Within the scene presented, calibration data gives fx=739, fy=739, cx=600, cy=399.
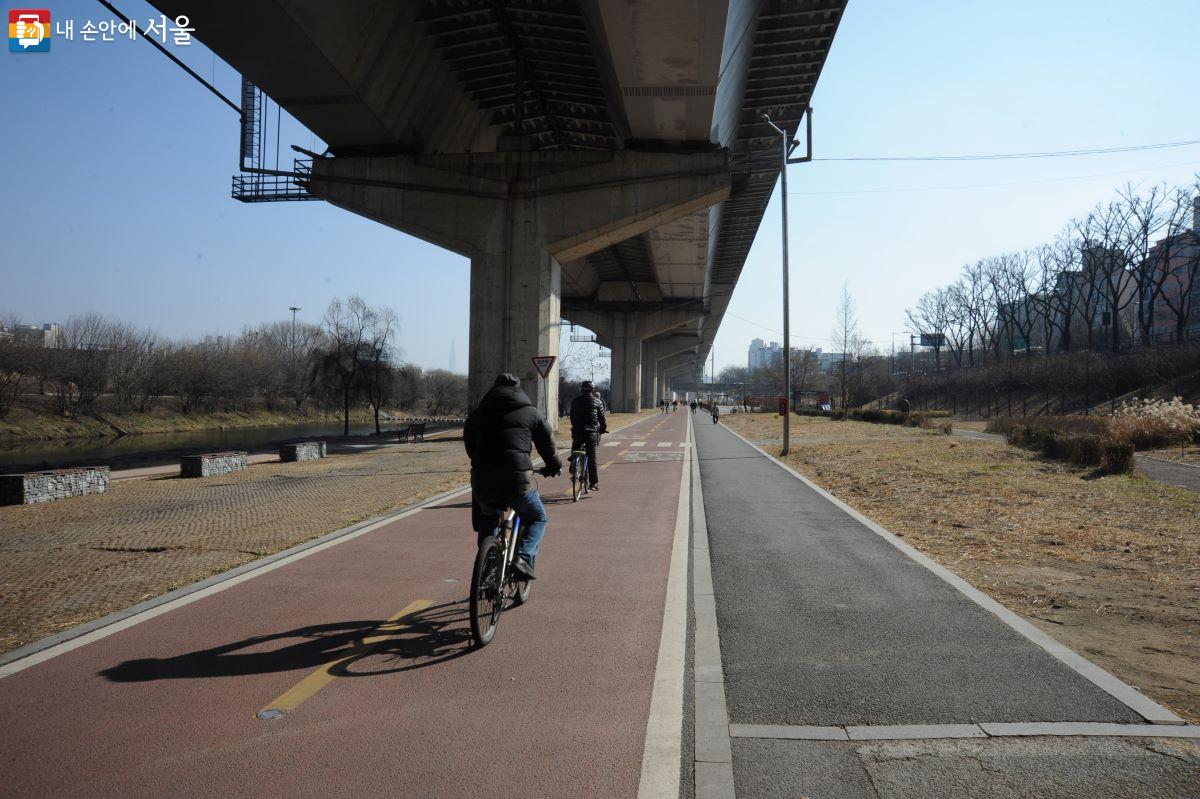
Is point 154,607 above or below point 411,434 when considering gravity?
below

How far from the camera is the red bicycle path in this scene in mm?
3297

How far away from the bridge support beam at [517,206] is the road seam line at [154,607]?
62.8 feet

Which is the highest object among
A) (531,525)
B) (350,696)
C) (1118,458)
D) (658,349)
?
(658,349)

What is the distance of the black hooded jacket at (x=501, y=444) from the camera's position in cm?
542

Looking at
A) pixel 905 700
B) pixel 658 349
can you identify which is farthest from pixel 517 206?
pixel 658 349

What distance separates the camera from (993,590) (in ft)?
22.2

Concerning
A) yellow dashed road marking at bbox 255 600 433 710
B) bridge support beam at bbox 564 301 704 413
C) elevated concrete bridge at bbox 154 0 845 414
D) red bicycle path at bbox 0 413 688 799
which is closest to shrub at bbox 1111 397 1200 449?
elevated concrete bridge at bbox 154 0 845 414

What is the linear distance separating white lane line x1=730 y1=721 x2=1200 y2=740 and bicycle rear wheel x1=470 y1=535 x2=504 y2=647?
1.83 meters

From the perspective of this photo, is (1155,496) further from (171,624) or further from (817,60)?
(817,60)

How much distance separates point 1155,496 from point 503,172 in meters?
22.4

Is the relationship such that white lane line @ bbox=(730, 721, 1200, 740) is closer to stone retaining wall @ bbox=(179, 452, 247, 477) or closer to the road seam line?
the road seam line

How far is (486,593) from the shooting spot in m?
5.05

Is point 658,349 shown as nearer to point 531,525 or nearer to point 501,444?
point 531,525

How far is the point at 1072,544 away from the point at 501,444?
7505mm
